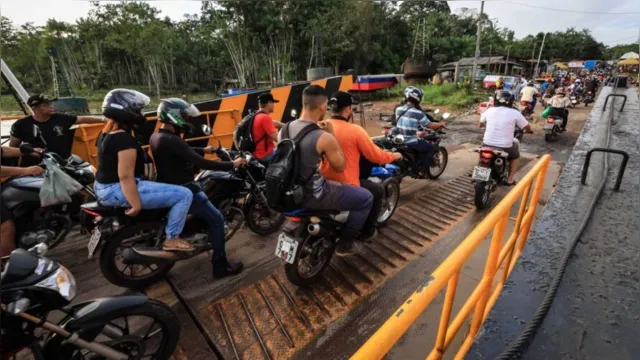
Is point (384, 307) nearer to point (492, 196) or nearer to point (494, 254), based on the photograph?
point (494, 254)

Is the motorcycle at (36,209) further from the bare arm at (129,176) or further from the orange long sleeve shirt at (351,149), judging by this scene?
the orange long sleeve shirt at (351,149)

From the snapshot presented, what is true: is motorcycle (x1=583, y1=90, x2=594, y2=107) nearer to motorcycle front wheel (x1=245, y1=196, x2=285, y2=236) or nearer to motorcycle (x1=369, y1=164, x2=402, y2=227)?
motorcycle (x1=369, y1=164, x2=402, y2=227)

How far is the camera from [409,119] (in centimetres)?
480

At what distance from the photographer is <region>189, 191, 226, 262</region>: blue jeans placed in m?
2.96

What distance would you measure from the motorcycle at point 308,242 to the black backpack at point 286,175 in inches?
9.8

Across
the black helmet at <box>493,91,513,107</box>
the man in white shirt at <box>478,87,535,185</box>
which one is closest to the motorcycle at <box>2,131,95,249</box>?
the man in white shirt at <box>478,87,535,185</box>

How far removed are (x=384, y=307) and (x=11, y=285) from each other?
2438mm

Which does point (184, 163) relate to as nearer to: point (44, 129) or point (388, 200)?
point (44, 129)

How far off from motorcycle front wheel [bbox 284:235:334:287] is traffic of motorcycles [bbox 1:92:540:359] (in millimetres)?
10

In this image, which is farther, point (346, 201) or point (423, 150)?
point (423, 150)

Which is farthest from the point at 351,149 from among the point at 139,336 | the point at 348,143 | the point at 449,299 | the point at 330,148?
the point at 139,336

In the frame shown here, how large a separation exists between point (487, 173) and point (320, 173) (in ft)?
9.48

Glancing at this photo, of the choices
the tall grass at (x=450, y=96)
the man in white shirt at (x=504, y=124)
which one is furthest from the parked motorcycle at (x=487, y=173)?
the tall grass at (x=450, y=96)

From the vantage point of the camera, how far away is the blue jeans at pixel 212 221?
117 inches
